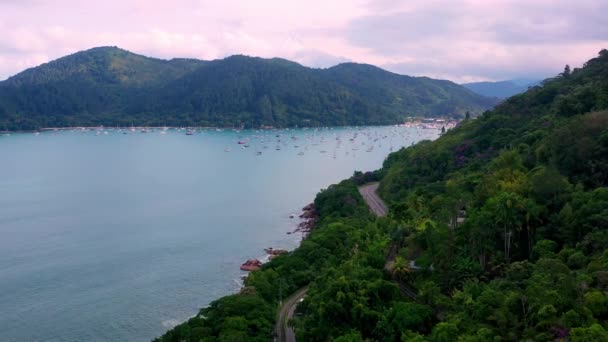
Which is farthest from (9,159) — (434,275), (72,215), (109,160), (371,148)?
(434,275)

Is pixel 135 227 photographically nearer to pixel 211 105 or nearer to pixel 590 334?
pixel 590 334

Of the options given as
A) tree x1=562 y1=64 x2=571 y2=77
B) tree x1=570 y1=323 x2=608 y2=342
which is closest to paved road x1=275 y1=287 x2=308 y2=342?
tree x1=570 y1=323 x2=608 y2=342

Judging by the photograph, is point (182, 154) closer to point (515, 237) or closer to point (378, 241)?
point (378, 241)

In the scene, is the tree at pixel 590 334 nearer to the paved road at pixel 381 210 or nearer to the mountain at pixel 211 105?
the paved road at pixel 381 210

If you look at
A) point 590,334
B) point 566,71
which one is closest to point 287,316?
point 590,334

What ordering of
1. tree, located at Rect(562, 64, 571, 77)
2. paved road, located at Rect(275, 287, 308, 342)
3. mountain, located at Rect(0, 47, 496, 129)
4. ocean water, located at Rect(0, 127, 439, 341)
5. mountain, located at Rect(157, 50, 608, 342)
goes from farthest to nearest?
mountain, located at Rect(0, 47, 496, 129)
tree, located at Rect(562, 64, 571, 77)
ocean water, located at Rect(0, 127, 439, 341)
paved road, located at Rect(275, 287, 308, 342)
mountain, located at Rect(157, 50, 608, 342)

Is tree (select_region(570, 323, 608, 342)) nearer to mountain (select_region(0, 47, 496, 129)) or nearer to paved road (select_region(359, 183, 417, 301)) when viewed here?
paved road (select_region(359, 183, 417, 301))

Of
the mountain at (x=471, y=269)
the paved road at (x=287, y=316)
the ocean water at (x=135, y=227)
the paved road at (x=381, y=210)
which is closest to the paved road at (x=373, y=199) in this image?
the paved road at (x=381, y=210)

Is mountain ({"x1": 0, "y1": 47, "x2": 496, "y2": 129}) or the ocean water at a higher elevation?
mountain ({"x1": 0, "y1": 47, "x2": 496, "y2": 129})
